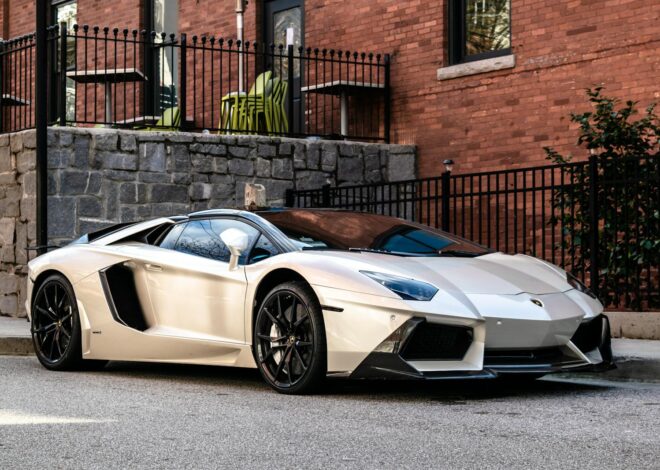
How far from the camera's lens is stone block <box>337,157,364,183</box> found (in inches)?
632

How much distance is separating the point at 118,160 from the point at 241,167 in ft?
5.51

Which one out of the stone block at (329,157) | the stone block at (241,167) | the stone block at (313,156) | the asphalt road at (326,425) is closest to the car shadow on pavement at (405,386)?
the asphalt road at (326,425)

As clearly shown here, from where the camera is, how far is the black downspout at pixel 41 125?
12789 mm

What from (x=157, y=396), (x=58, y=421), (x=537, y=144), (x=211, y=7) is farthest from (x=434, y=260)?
(x=211, y=7)

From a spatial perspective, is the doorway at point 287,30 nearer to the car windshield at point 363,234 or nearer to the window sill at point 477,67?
the window sill at point 477,67

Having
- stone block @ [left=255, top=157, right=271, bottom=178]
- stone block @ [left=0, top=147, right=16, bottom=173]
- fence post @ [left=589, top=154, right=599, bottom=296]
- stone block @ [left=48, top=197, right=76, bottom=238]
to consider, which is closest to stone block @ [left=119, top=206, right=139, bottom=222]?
stone block @ [left=48, top=197, right=76, bottom=238]

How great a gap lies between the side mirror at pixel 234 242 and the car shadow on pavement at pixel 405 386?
85cm

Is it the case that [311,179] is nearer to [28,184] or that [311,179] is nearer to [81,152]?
[81,152]

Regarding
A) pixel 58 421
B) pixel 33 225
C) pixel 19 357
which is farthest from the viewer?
pixel 33 225

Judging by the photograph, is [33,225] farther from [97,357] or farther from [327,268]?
[327,268]

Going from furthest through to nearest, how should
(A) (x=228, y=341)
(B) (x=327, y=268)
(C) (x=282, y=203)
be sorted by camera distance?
(C) (x=282, y=203)
(A) (x=228, y=341)
(B) (x=327, y=268)

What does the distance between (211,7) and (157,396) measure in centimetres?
1248

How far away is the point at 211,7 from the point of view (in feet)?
62.6

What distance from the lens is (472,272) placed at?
7496mm
